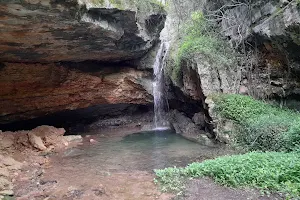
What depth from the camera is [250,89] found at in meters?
10.6

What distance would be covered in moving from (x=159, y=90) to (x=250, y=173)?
9.11 m

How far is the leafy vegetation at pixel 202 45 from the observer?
11.1 m

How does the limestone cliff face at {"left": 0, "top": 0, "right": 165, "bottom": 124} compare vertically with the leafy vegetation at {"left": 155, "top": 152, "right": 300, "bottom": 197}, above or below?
above

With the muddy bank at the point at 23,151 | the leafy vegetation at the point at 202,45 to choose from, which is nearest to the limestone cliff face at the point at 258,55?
the leafy vegetation at the point at 202,45

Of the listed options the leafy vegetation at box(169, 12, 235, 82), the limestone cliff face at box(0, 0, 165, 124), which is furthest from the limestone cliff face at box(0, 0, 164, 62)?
the leafy vegetation at box(169, 12, 235, 82)

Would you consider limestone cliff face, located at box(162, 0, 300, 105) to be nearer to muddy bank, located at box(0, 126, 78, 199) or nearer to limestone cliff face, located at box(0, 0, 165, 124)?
limestone cliff face, located at box(0, 0, 165, 124)

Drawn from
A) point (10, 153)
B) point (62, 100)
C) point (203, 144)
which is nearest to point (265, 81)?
point (203, 144)

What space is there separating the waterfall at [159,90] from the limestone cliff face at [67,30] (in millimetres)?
2848

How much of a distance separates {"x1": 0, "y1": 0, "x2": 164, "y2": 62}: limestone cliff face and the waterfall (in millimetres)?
2848

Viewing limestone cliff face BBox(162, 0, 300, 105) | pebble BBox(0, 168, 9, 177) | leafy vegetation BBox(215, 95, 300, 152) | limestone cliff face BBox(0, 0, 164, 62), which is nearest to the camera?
limestone cliff face BBox(0, 0, 164, 62)

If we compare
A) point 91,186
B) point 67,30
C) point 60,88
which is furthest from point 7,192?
point 60,88

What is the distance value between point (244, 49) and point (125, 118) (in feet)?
24.7

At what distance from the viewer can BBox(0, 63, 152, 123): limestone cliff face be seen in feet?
32.1

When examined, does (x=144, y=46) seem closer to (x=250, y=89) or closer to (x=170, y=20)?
(x=250, y=89)
